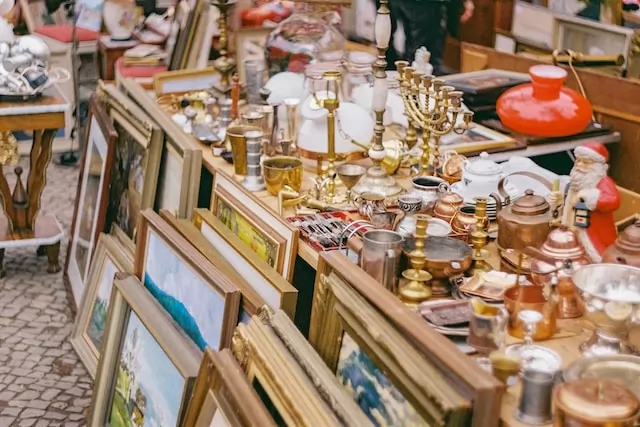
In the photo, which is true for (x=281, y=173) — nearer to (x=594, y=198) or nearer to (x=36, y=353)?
(x=594, y=198)

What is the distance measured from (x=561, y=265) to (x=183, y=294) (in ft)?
3.76

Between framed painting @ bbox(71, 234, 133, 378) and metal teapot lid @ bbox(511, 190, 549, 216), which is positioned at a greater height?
metal teapot lid @ bbox(511, 190, 549, 216)

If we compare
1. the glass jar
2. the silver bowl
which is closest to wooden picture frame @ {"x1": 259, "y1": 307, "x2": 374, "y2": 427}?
the silver bowl

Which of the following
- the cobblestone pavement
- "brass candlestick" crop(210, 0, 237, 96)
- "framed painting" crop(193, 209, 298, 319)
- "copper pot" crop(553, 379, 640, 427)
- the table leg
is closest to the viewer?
"copper pot" crop(553, 379, 640, 427)

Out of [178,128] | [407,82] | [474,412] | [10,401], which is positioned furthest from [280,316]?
[10,401]

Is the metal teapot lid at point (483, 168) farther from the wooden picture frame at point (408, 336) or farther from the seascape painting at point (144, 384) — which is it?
the seascape painting at point (144, 384)

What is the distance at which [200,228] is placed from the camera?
9.16 feet

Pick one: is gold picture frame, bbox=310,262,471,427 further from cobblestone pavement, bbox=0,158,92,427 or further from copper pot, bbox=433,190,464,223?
cobblestone pavement, bbox=0,158,92,427

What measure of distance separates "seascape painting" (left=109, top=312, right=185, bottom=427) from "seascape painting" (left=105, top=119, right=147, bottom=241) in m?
0.74

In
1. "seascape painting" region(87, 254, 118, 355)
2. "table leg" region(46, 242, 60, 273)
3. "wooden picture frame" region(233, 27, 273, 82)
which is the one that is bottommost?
"table leg" region(46, 242, 60, 273)

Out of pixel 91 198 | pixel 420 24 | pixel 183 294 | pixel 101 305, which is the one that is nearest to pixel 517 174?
pixel 183 294

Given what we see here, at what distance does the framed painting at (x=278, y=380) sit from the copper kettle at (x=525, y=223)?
60cm

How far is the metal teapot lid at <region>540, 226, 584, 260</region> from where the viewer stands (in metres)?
1.88

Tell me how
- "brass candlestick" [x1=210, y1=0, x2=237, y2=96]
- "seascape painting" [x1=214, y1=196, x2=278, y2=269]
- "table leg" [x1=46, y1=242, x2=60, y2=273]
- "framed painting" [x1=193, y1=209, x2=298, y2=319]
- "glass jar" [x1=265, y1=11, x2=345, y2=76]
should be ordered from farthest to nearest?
"table leg" [x1=46, y1=242, x2=60, y2=273]
"brass candlestick" [x1=210, y1=0, x2=237, y2=96]
"glass jar" [x1=265, y1=11, x2=345, y2=76]
"seascape painting" [x1=214, y1=196, x2=278, y2=269]
"framed painting" [x1=193, y1=209, x2=298, y2=319]
